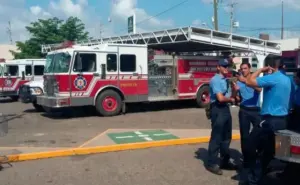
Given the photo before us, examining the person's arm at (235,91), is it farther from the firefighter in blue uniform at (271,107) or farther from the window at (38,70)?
the window at (38,70)

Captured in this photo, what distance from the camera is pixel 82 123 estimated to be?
12.4 metres

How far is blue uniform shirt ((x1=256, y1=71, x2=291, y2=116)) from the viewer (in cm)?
504

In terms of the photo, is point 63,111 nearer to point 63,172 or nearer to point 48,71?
point 48,71

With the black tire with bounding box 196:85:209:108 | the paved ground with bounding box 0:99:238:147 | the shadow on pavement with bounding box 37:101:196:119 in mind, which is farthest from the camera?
the black tire with bounding box 196:85:209:108

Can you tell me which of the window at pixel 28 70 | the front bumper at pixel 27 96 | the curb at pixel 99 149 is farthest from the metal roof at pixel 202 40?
the window at pixel 28 70

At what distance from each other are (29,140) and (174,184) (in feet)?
15.7

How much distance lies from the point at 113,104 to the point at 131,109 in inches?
89.3

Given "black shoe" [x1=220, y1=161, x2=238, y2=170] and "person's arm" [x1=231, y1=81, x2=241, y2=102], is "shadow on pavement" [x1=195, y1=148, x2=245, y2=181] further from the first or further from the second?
"person's arm" [x1=231, y1=81, x2=241, y2=102]

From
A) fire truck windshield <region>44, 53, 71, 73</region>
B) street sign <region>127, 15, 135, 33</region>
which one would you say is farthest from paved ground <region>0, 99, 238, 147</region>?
street sign <region>127, 15, 135, 33</region>

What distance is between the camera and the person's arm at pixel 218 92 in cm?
604

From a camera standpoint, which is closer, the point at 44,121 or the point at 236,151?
the point at 236,151

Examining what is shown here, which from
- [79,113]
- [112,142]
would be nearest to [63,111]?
[79,113]

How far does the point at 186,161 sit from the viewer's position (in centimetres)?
711

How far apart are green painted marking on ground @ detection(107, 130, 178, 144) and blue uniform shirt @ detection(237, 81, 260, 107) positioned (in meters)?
3.24
